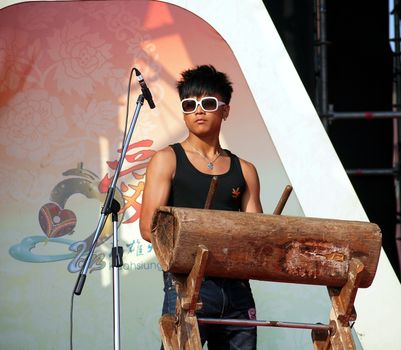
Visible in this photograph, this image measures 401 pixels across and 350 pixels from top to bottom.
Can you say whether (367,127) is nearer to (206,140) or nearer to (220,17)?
(220,17)

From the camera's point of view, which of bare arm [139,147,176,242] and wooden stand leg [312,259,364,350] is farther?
bare arm [139,147,176,242]

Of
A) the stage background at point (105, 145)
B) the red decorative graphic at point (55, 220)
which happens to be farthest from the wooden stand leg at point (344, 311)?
the red decorative graphic at point (55, 220)

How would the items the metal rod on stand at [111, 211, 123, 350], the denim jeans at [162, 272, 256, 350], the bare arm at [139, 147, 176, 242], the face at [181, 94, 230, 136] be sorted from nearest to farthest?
the denim jeans at [162, 272, 256, 350] → the bare arm at [139, 147, 176, 242] → the face at [181, 94, 230, 136] → the metal rod on stand at [111, 211, 123, 350]

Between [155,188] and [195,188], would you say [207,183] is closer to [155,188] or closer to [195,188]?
[195,188]

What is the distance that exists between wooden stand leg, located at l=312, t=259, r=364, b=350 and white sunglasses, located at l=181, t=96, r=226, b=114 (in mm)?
806

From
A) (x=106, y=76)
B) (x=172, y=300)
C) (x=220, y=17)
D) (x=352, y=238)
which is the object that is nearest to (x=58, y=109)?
(x=106, y=76)

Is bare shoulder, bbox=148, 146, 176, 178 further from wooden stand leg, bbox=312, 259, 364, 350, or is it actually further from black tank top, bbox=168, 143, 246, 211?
wooden stand leg, bbox=312, 259, 364, 350

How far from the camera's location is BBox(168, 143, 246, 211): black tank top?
3.22 metres

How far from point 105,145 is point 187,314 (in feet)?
7.58

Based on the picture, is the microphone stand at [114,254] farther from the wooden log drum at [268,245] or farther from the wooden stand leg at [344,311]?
the wooden stand leg at [344,311]

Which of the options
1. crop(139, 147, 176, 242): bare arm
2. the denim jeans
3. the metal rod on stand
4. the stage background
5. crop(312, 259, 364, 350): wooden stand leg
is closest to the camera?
crop(312, 259, 364, 350): wooden stand leg

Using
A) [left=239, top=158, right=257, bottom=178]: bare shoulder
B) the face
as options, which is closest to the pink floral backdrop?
[left=239, top=158, right=257, bottom=178]: bare shoulder

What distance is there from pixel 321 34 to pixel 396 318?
8.14 feet

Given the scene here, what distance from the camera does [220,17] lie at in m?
5.05
